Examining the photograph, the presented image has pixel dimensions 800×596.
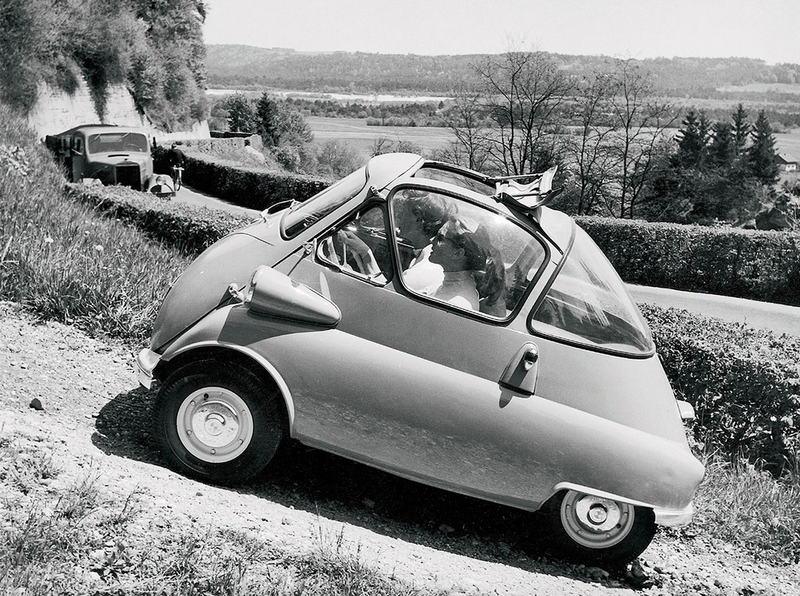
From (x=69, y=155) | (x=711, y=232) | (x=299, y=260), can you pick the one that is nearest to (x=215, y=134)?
(x=69, y=155)

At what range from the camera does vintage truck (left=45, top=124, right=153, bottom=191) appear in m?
19.3

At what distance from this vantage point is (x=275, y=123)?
90.7 meters

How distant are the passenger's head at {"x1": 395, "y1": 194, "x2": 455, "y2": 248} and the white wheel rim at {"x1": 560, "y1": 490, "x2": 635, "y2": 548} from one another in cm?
159

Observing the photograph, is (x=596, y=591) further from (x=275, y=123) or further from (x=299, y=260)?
(x=275, y=123)

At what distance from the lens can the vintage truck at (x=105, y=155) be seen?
63.3ft

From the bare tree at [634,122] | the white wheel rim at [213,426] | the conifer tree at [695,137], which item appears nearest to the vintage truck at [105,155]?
the white wheel rim at [213,426]

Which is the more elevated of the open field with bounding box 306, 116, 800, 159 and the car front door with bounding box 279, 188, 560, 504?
the car front door with bounding box 279, 188, 560, 504

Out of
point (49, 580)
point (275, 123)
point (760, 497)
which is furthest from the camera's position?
point (275, 123)

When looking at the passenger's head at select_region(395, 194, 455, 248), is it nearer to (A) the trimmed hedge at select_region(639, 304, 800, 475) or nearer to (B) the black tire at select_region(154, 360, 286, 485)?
(B) the black tire at select_region(154, 360, 286, 485)

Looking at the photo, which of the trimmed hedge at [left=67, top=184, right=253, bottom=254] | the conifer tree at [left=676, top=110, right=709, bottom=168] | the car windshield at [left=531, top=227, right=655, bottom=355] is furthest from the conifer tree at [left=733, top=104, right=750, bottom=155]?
the car windshield at [left=531, top=227, right=655, bottom=355]

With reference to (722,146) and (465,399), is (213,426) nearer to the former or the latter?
(465,399)

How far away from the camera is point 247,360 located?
4.26m

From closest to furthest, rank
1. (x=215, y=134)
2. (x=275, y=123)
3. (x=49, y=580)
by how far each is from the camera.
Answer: (x=49, y=580)
(x=215, y=134)
(x=275, y=123)

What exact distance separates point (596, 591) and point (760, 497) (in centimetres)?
189
